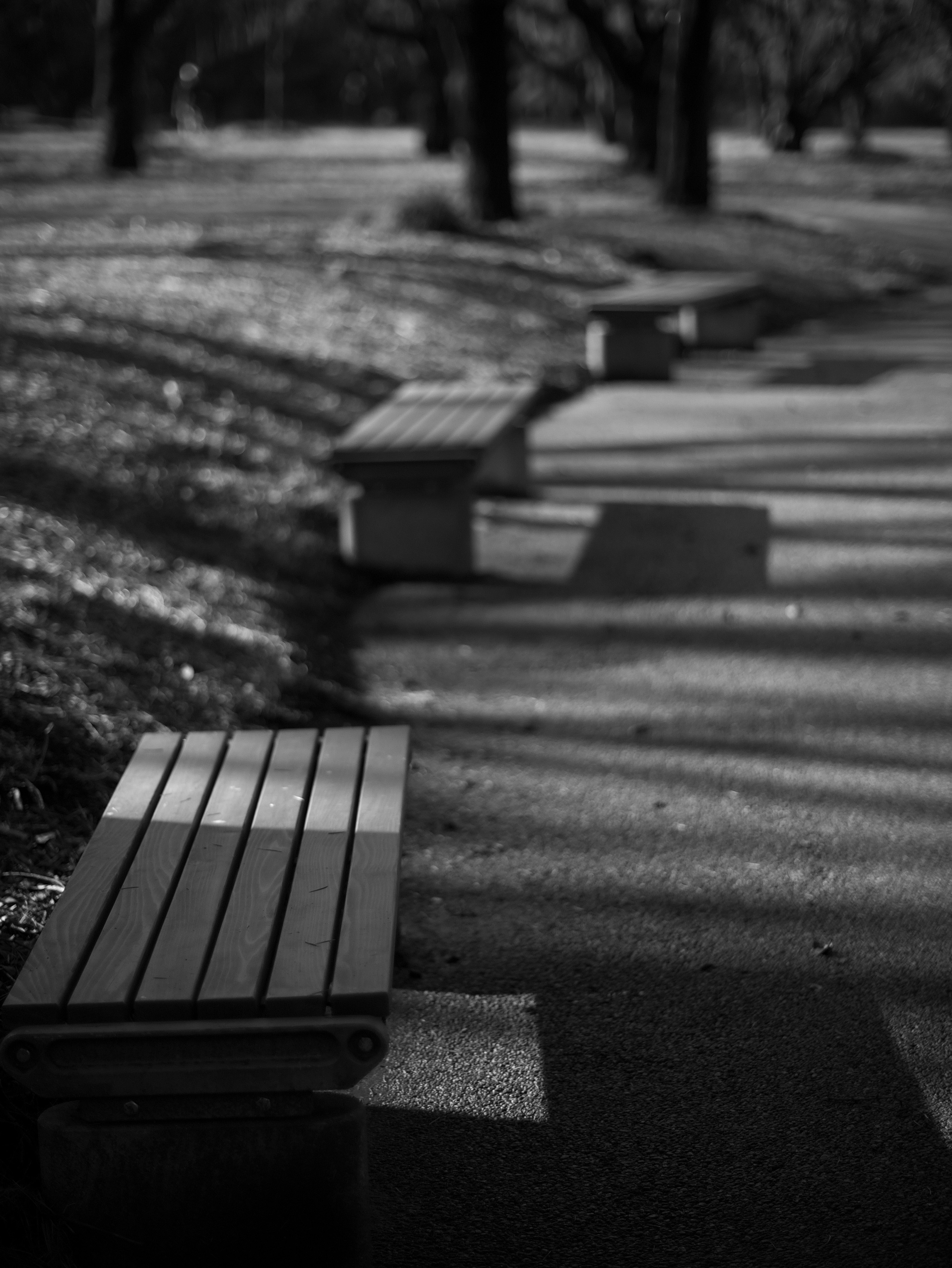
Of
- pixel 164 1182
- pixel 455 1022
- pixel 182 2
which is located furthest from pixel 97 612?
pixel 182 2

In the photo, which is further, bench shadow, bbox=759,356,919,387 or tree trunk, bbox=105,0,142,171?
tree trunk, bbox=105,0,142,171

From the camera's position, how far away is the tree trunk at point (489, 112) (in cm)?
1619

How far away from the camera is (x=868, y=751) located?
186 inches

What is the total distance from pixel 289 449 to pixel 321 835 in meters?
5.17

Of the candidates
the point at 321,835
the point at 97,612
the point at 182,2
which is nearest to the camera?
the point at 321,835

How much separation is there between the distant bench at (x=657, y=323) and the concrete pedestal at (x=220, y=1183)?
8.95m

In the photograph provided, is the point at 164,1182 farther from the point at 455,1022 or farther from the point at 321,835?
the point at 455,1022

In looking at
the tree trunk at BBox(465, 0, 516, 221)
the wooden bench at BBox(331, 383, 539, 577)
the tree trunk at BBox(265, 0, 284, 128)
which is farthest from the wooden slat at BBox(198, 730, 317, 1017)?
the tree trunk at BBox(265, 0, 284, 128)

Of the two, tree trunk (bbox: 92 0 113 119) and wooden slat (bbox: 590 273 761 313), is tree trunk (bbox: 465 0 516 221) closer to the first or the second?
wooden slat (bbox: 590 273 761 313)

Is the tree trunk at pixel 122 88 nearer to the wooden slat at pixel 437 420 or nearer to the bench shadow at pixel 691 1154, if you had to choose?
the wooden slat at pixel 437 420

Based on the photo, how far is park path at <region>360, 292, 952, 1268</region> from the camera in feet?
9.13

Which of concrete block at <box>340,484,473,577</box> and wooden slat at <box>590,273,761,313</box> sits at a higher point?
wooden slat at <box>590,273,761,313</box>

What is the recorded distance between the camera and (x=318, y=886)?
2818 millimetres

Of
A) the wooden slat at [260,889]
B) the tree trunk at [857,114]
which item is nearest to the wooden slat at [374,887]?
the wooden slat at [260,889]
